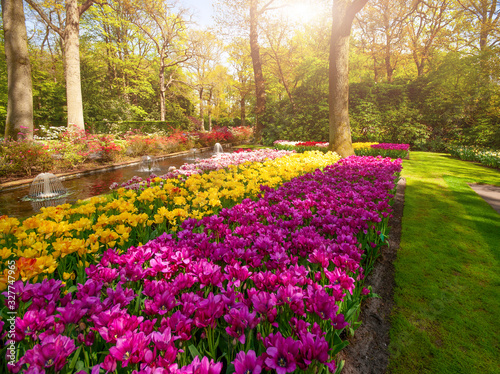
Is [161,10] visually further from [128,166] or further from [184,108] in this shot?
[128,166]

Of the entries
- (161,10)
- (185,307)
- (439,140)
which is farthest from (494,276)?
(161,10)

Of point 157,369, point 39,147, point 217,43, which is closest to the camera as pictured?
point 157,369

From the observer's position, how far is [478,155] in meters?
11.2

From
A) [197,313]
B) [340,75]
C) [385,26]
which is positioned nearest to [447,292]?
[197,313]

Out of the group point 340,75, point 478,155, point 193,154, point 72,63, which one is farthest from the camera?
point 193,154

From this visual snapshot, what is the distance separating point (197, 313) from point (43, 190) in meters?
7.04

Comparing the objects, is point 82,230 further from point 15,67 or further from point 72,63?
point 72,63

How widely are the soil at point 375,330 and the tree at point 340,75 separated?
23.2 feet

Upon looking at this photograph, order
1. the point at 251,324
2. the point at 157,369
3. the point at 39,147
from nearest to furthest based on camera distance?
the point at 157,369 → the point at 251,324 → the point at 39,147

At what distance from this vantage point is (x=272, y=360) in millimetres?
965

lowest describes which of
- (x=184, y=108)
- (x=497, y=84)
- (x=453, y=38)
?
(x=497, y=84)

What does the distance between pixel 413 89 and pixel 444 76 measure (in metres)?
1.69

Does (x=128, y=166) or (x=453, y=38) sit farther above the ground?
(x=453, y=38)

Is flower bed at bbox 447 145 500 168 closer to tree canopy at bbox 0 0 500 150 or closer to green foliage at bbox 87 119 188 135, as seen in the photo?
Result: tree canopy at bbox 0 0 500 150
